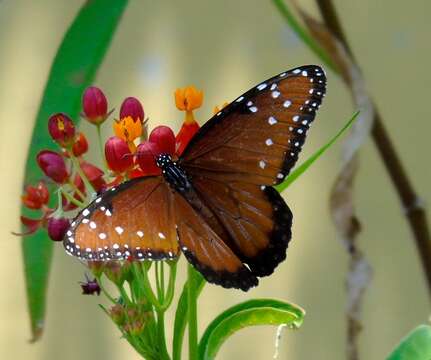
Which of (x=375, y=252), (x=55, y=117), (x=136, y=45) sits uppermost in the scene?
(x=55, y=117)

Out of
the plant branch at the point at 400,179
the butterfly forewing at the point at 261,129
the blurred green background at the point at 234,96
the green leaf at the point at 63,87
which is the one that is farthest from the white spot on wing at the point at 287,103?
the blurred green background at the point at 234,96

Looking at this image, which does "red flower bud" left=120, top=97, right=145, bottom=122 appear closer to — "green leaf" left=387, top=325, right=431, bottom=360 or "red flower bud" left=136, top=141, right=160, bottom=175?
"red flower bud" left=136, top=141, right=160, bottom=175

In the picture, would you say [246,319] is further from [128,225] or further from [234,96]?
[234,96]

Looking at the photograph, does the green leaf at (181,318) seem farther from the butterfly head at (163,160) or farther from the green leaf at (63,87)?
the green leaf at (63,87)

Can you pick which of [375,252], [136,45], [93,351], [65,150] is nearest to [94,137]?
[136,45]

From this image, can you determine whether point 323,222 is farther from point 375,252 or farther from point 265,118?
point 265,118

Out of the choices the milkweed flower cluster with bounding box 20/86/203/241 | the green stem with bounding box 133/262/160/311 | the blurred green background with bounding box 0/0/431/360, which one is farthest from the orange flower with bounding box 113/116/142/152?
the blurred green background with bounding box 0/0/431/360

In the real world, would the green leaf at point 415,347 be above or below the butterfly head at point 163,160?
below
